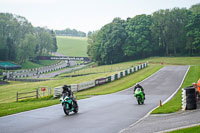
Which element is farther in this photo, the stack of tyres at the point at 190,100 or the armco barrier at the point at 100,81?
the armco barrier at the point at 100,81

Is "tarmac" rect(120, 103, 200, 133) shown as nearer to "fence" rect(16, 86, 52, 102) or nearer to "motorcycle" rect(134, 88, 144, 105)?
"motorcycle" rect(134, 88, 144, 105)

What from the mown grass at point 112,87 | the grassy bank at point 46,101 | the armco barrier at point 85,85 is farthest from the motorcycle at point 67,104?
the armco barrier at point 85,85

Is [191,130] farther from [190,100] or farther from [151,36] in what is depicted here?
[151,36]

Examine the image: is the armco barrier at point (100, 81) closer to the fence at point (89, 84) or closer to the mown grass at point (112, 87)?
the fence at point (89, 84)

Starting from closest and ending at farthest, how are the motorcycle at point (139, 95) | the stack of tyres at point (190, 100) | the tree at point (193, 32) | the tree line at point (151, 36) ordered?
1. the stack of tyres at point (190, 100)
2. the motorcycle at point (139, 95)
3. the tree at point (193, 32)
4. the tree line at point (151, 36)

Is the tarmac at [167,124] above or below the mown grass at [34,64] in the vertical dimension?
above

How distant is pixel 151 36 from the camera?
96938 mm

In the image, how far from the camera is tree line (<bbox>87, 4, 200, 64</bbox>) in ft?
305

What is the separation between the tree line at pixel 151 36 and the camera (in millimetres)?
93000

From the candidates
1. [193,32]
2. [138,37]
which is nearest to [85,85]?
[138,37]

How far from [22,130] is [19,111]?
18.7ft

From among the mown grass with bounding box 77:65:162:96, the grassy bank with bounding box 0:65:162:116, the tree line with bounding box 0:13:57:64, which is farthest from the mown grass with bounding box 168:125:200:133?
the tree line with bounding box 0:13:57:64

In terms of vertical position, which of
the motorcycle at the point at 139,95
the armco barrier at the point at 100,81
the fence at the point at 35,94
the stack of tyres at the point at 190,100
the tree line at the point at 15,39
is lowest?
the fence at the point at 35,94

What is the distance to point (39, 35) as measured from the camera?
135 meters
